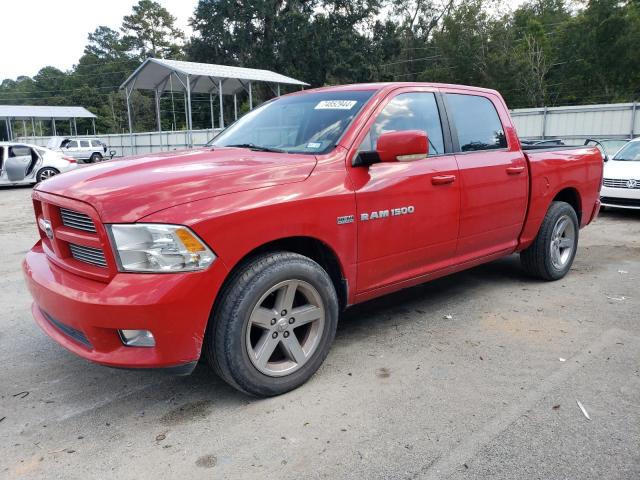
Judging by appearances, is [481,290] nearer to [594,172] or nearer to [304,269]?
[594,172]

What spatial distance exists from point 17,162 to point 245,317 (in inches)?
616

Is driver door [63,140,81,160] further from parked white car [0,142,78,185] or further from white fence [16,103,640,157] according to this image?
parked white car [0,142,78,185]

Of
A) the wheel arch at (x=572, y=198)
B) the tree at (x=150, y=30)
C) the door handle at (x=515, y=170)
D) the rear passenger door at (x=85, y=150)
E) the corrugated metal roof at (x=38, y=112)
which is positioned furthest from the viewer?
the tree at (x=150, y=30)

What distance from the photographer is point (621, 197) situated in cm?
900

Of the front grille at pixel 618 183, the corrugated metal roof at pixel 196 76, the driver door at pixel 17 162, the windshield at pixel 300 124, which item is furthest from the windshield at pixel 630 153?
the driver door at pixel 17 162

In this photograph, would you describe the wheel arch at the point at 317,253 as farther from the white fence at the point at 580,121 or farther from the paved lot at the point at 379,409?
the white fence at the point at 580,121

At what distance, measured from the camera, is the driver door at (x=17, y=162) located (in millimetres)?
15453

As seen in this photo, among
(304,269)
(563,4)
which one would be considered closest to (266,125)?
(304,269)

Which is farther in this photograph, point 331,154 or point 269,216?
point 331,154

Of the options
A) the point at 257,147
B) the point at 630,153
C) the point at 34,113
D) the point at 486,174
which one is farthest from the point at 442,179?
the point at 34,113

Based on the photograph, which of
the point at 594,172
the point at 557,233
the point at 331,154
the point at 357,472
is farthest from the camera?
the point at 594,172

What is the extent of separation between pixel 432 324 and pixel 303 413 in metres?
1.62

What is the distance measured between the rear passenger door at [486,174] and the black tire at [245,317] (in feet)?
5.27

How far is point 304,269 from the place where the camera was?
2.97 metres
